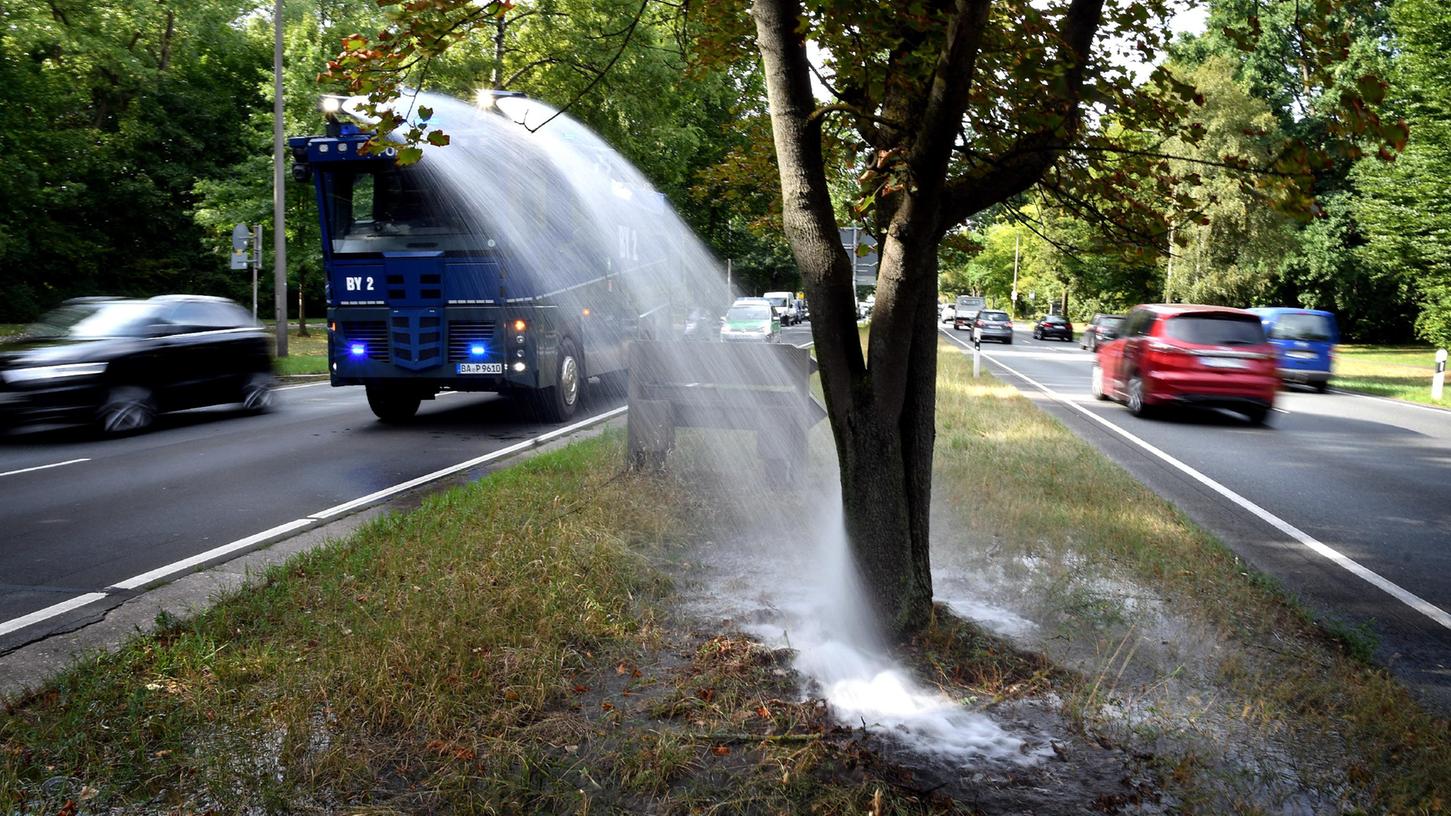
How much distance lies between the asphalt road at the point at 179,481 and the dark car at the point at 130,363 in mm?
335

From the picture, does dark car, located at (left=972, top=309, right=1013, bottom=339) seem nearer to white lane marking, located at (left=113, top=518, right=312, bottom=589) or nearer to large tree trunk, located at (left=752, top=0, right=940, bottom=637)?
white lane marking, located at (left=113, top=518, right=312, bottom=589)

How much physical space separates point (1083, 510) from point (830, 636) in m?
3.68

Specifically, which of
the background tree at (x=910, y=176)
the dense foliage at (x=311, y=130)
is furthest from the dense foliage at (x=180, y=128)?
the background tree at (x=910, y=176)

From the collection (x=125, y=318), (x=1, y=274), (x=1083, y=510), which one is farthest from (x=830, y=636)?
(x=1, y=274)

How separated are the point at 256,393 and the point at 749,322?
1739 cm

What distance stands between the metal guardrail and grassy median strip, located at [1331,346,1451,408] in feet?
55.0

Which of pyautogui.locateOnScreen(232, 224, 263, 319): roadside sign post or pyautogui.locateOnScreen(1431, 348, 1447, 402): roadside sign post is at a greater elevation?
pyautogui.locateOnScreen(232, 224, 263, 319): roadside sign post

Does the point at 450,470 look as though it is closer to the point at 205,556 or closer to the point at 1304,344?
the point at 205,556

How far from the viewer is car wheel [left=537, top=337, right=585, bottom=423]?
1317 cm

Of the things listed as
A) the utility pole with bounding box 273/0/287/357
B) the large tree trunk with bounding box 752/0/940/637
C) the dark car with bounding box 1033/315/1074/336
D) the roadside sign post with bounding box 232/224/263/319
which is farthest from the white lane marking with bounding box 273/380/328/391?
the dark car with bounding box 1033/315/1074/336

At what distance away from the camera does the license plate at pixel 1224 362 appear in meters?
14.4

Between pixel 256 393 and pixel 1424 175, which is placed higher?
pixel 1424 175

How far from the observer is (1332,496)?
30.1 feet

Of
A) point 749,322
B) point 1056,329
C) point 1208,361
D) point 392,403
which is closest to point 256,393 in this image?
point 392,403
